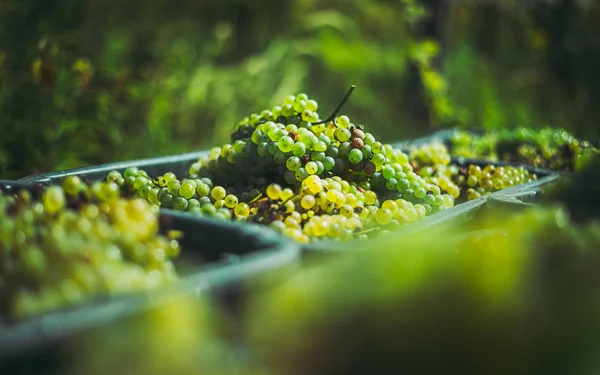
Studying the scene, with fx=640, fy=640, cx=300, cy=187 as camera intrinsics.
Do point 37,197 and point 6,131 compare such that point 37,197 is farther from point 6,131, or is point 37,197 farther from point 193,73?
point 193,73

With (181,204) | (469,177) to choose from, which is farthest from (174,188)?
(469,177)

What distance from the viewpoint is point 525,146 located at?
2.15 meters

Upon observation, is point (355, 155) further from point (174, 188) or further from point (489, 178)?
point (489, 178)

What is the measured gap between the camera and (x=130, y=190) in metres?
1.23

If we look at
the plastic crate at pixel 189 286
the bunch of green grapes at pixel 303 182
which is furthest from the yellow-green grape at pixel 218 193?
the plastic crate at pixel 189 286

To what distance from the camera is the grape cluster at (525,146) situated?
6.41 ft

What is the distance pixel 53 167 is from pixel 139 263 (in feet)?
7.46

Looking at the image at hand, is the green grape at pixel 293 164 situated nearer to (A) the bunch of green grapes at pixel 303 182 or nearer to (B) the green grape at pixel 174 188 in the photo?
(A) the bunch of green grapes at pixel 303 182

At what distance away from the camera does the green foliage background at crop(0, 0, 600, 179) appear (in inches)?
116

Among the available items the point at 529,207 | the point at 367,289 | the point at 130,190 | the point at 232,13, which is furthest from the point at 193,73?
the point at 367,289

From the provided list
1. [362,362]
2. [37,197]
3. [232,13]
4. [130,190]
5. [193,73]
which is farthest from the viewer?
[193,73]

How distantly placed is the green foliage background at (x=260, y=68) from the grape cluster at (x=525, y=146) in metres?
0.95

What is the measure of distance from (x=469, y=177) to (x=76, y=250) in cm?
110

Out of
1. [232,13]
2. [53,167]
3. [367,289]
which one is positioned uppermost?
[232,13]
